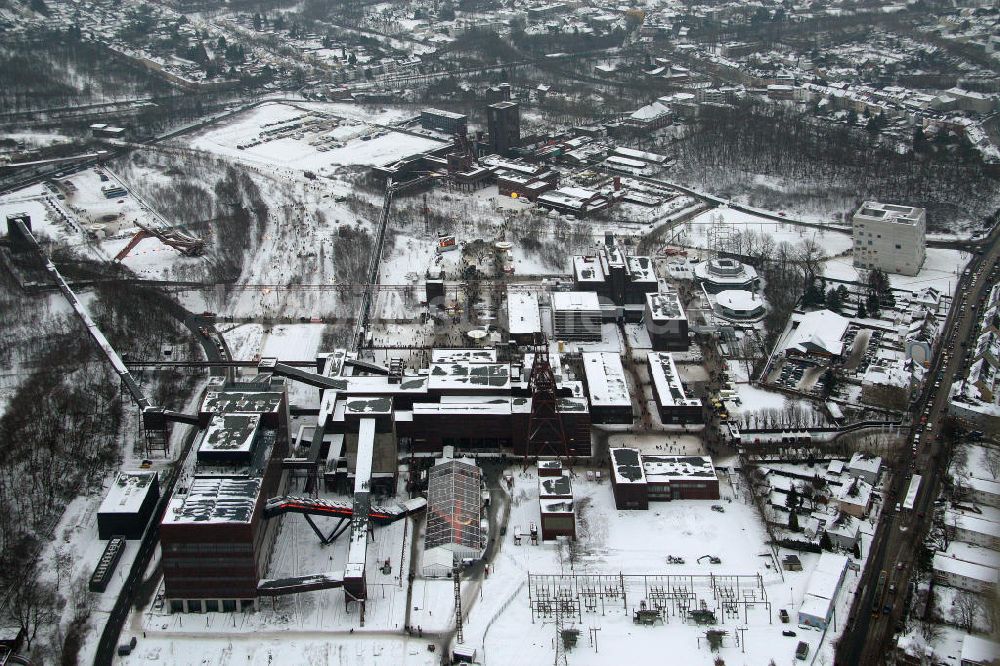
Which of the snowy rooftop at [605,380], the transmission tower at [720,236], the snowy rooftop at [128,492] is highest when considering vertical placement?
the snowy rooftop at [128,492]

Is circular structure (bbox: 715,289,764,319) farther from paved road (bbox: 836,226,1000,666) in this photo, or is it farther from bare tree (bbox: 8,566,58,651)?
bare tree (bbox: 8,566,58,651)

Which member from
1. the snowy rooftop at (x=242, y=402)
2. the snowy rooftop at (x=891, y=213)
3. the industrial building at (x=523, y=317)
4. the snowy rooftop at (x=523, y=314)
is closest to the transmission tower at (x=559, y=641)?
the snowy rooftop at (x=242, y=402)

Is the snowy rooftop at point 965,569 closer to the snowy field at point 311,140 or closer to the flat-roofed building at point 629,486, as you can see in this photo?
the flat-roofed building at point 629,486

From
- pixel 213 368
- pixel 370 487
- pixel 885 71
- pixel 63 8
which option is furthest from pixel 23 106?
pixel 885 71

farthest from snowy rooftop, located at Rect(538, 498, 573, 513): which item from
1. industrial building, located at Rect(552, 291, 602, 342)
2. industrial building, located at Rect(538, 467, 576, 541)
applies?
industrial building, located at Rect(552, 291, 602, 342)

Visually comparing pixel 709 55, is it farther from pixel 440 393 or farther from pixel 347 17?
pixel 440 393

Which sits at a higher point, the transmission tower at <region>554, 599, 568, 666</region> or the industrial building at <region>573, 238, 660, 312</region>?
the industrial building at <region>573, 238, 660, 312</region>
